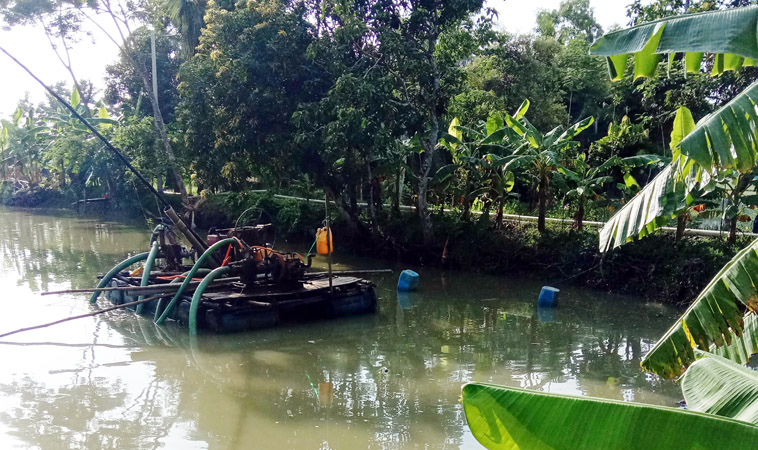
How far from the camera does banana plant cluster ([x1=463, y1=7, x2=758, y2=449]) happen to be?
210cm

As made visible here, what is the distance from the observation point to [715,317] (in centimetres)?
382

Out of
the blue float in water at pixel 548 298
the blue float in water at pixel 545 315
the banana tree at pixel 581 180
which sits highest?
the banana tree at pixel 581 180

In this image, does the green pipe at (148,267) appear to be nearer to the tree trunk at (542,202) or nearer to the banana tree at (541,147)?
the banana tree at (541,147)

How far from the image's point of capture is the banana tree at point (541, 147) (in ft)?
41.4

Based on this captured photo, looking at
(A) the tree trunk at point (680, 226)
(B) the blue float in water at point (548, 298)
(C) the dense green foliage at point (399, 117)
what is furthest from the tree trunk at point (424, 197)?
(A) the tree trunk at point (680, 226)

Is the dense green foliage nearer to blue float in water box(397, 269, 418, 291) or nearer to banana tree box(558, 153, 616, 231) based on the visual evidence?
banana tree box(558, 153, 616, 231)

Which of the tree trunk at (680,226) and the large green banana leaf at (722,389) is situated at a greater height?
the tree trunk at (680,226)

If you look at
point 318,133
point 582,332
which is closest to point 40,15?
point 318,133

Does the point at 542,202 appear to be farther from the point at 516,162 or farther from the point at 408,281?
the point at 408,281

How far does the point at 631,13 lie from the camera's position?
1272 centimetres

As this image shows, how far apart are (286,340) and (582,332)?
4.78 metres

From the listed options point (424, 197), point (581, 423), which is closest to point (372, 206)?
point (424, 197)

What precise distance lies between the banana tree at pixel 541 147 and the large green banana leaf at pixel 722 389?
10.0 metres

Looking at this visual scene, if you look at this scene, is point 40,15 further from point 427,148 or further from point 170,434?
point 170,434
